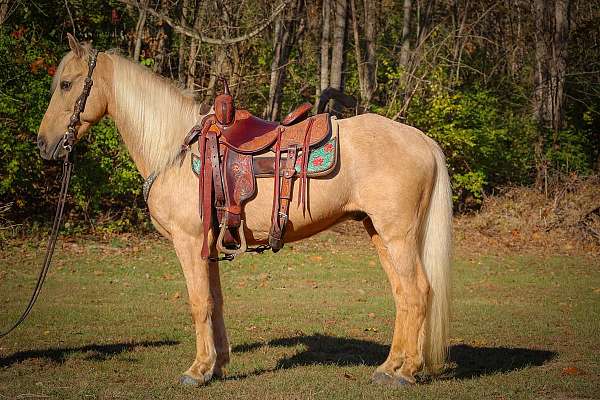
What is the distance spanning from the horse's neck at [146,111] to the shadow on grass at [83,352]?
1.82m

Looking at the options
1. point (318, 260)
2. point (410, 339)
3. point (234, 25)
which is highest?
point (234, 25)

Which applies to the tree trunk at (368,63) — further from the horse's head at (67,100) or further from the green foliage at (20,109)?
the horse's head at (67,100)

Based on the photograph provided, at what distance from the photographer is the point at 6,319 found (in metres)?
7.68

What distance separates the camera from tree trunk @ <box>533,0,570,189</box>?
17406mm

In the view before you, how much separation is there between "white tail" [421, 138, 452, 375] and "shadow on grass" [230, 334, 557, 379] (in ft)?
1.26

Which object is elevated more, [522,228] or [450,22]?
[450,22]

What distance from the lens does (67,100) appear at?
5.35m

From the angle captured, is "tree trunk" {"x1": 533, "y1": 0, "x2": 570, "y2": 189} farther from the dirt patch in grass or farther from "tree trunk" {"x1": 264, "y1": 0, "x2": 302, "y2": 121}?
"tree trunk" {"x1": 264, "y1": 0, "x2": 302, "y2": 121}

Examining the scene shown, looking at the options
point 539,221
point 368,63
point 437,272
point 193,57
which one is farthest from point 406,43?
point 437,272

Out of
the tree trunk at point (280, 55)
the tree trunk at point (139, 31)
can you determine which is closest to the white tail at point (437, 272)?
the tree trunk at point (139, 31)

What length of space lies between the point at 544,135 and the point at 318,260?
807 centimetres

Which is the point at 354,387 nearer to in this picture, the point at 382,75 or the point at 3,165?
the point at 3,165

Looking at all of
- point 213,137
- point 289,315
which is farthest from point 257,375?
point 289,315

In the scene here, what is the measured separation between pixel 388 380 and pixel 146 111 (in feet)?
8.89
